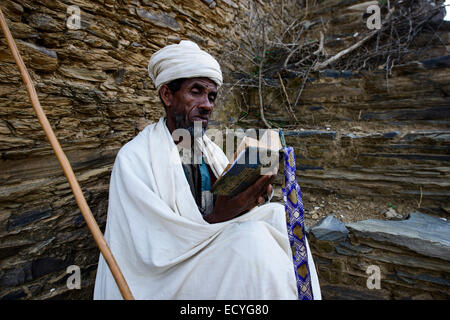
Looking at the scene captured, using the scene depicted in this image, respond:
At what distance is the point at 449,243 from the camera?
1.91 meters

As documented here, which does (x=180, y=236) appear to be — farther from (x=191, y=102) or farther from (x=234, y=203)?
(x=191, y=102)

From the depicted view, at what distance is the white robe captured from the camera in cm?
105

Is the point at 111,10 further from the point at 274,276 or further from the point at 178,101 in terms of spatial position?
the point at 274,276

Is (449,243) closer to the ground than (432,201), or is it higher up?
closer to the ground

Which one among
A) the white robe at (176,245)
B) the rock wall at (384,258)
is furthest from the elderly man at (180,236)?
the rock wall at (384,258)

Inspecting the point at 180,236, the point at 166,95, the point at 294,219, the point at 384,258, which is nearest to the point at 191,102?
the point at 166,95

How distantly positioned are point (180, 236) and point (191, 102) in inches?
39.3

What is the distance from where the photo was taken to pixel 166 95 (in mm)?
1779

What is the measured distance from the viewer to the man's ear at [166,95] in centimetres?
176

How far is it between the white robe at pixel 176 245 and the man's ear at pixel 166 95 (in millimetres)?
486

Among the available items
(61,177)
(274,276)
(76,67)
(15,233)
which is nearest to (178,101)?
(76,67)

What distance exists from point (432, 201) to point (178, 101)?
A: 2.98 m

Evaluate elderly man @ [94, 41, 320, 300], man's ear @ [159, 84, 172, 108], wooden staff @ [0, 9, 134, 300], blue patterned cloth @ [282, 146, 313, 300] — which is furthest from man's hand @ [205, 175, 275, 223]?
man's ear @ [159, 84, 172, 108]

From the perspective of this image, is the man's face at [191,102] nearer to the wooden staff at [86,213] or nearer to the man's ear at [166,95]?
the man's ear at [166,95]
